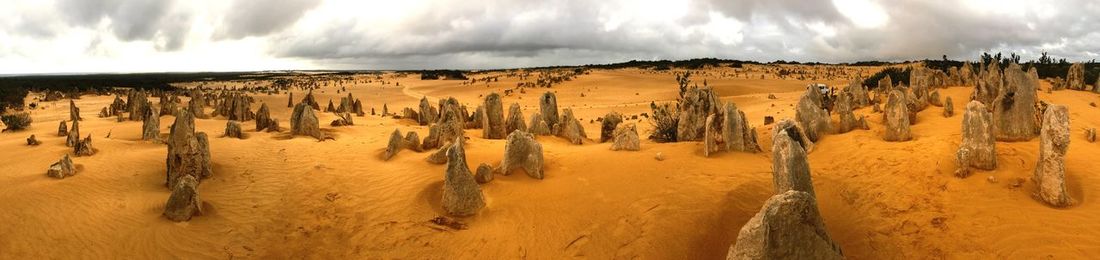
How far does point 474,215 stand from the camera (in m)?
8.31

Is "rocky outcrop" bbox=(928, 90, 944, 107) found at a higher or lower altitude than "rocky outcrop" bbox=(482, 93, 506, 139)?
higher

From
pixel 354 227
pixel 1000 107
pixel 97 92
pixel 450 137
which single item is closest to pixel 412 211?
pixel 354 227

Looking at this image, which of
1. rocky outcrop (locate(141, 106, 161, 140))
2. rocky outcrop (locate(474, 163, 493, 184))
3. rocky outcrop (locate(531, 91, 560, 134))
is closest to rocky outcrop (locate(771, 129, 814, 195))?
rocky outcrop (locate(474, 163, 493, 184))

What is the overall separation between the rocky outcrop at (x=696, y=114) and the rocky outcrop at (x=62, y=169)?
11.4 metres

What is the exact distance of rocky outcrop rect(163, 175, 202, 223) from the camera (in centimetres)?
813

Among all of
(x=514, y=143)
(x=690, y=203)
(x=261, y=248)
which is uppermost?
(x=514, y=143)

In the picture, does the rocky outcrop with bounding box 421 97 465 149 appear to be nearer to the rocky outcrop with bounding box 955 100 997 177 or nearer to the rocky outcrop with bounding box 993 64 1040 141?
the rocky outcrop with bounding box 955 100 997 177

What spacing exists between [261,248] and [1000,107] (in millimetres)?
11803

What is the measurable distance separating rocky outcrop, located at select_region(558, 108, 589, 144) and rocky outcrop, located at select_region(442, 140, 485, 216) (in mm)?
5714

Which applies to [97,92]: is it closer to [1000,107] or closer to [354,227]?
[354,227]

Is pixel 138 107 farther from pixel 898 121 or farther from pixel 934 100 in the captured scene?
pixel 934 100

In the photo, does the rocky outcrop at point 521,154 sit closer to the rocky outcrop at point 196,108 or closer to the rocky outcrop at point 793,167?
the rocky outcrop at point 793,167

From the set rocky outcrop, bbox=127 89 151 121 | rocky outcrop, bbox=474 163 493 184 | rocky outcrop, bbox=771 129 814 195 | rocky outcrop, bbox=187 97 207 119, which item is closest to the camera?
rocky outcrop, bbox=771 129 814 195

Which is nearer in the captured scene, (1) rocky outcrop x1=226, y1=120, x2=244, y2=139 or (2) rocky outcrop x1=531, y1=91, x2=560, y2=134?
(1) rocky outcrop x1=226, y1=120, x2=244, y2=139
